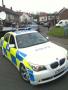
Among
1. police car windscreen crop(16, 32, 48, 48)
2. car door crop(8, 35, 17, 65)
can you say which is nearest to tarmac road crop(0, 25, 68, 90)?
car door crop(8, 35, 17, 65)

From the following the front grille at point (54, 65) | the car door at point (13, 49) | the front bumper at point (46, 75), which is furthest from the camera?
the car door at point (13, 49)

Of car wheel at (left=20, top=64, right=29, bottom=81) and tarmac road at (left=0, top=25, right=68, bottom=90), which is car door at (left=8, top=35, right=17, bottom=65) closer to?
tarmac road at (left=0, top=25, right=68, bottom=90)

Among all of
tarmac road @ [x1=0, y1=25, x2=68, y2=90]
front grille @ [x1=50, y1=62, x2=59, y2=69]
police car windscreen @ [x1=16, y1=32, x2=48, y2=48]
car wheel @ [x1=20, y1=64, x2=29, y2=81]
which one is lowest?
tarmac road @ [x1=0, y1=25, x2=68, y2=90]

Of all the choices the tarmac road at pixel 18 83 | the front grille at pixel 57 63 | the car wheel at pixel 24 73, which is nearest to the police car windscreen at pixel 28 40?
the car wheel at pixel 24 73

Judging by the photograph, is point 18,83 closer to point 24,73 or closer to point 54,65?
point 24,73

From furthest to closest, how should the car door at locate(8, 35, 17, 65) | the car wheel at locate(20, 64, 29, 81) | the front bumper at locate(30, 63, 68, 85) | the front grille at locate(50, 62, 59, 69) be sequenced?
the car door at locate(8, 35, 17, 65) < the car wheel at locate(20, 64, 29, 81) < the front grille at locate(50, 62, 59, 69) < the front bumper at locate(30, 63, 68, 85)

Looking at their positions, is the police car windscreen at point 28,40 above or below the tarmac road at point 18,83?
above

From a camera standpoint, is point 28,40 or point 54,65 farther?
point 28,40

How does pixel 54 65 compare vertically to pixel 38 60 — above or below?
below

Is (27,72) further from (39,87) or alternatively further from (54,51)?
(54,51)

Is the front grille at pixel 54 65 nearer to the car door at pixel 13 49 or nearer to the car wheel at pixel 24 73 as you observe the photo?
the car wheel at pixel 24 73

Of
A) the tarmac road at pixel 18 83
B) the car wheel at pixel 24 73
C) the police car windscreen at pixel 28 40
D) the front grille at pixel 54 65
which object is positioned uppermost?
the police car windscreen at pixel 28 40

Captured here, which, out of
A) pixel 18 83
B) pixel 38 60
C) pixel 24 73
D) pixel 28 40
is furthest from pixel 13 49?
pixel 38 60

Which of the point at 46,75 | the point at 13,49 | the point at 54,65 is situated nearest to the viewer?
the point at 46,75
